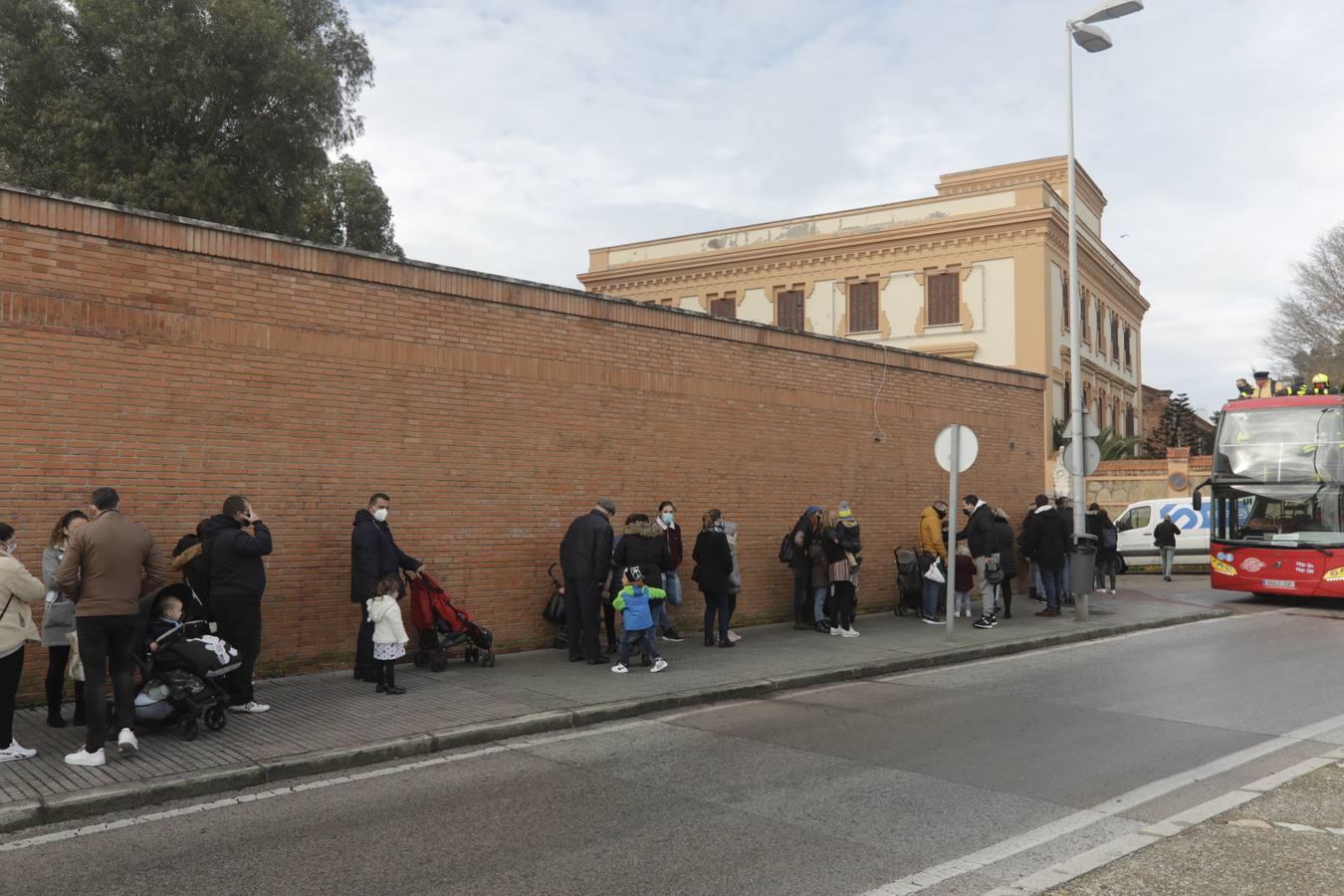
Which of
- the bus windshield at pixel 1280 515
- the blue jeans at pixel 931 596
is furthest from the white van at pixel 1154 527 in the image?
the blue jeans at pixel 931 596

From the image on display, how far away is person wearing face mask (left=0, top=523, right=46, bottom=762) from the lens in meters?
6.67

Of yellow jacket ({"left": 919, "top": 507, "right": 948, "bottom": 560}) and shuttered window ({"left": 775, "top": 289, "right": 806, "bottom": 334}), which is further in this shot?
shuttered window ({"left": 775, "top": 289, "right": 806, "bottom": 334})

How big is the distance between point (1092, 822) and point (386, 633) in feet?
19.2

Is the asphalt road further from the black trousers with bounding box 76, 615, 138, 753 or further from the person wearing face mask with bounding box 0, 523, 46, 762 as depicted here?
the person wearing face mask with bounding box 0, 523, 46, 762

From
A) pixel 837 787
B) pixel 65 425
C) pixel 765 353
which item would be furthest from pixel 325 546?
pixel 765 353

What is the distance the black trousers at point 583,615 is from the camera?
35.4ft

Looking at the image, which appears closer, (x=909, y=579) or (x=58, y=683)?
(x=58, y=683)

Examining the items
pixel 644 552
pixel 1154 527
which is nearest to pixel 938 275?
pixel 1154 527

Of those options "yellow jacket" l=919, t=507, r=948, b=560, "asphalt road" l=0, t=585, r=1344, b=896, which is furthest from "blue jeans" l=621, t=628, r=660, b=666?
"yellow jacket" l=919, t=507, r=948, b=560

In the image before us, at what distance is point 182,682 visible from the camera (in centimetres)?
739

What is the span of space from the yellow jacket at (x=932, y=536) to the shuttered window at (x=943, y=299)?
20007mm

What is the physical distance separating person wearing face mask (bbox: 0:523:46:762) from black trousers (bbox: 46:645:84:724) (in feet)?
2.56

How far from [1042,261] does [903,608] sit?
20606 mm

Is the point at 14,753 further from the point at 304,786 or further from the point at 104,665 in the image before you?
the point at 304,786
